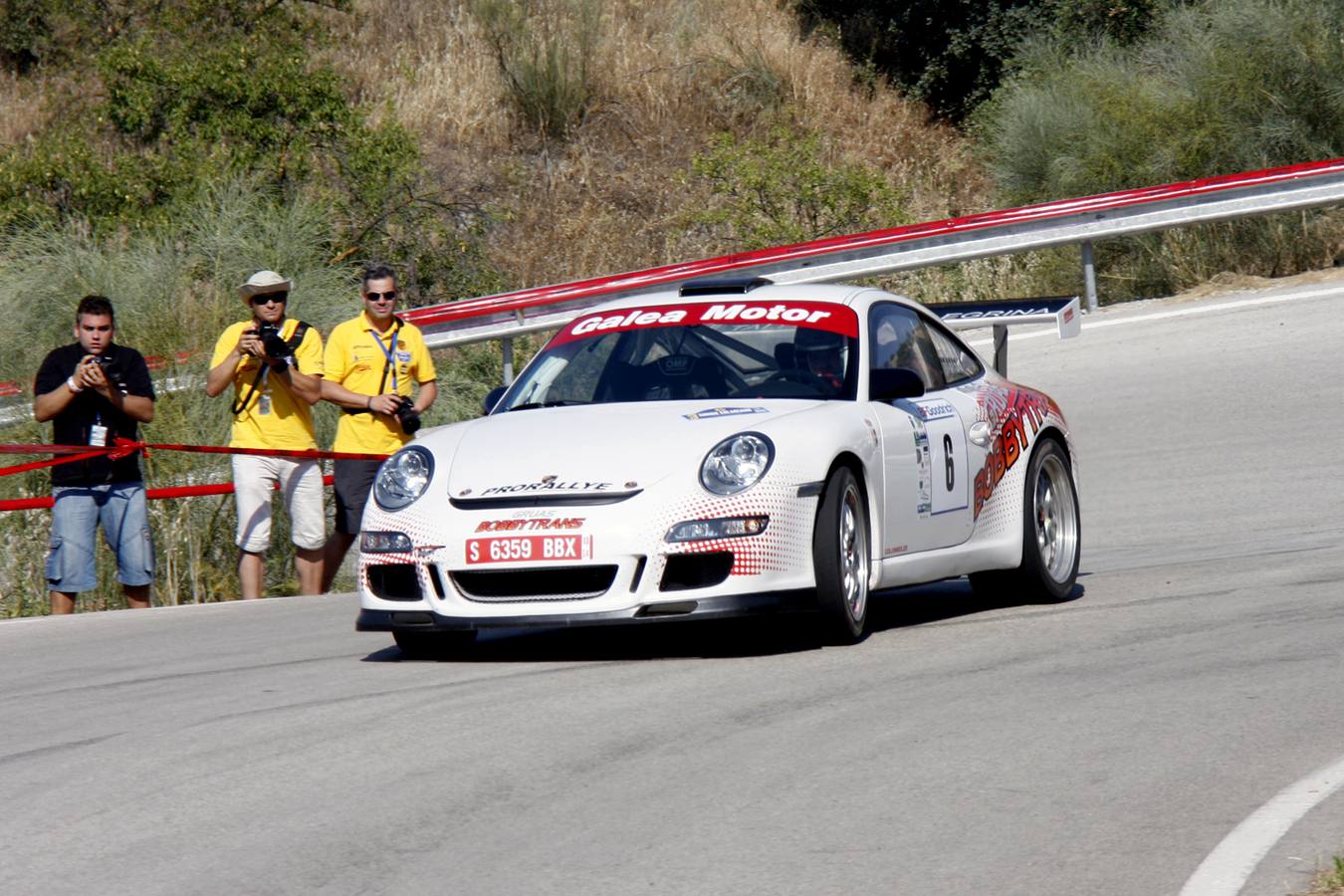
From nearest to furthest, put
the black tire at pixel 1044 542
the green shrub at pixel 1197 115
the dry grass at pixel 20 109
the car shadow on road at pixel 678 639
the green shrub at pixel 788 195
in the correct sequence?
the car shadow on road at pixel 678 639, the black tire at pixel 1044 542, the green shrub at pixel 1197 115, the green shrub at pixel 788 195, the dry grass at pixel 20 109

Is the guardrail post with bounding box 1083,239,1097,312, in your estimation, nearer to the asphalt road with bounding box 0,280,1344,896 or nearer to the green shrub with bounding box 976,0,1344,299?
the green shrub with bounding box 976,0,1344,299

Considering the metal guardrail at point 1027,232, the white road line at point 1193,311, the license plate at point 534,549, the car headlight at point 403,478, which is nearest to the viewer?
the license plate at point 534,549

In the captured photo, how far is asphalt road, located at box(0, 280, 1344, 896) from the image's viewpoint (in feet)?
15.9

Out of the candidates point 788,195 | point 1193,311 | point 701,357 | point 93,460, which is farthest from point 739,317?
point 788,195

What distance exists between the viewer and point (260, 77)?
21875 mm

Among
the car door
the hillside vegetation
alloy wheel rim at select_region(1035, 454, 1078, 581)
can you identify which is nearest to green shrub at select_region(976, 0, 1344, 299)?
the hillside vegetation

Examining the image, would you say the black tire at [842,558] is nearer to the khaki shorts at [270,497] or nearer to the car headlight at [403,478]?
the car headlight at [403,478]

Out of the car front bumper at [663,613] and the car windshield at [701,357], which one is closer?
the car front bumper at [663,613]

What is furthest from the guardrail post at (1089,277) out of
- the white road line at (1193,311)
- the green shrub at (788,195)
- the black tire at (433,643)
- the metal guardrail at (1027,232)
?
the black tire at (433,643)

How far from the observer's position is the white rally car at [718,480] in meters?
7.40

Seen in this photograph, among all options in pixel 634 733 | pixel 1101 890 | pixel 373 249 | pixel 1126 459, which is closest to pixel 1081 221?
pixel 1126 459

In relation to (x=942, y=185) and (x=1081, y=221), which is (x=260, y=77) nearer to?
(x=1081, y=221)

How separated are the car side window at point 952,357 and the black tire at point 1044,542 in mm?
496

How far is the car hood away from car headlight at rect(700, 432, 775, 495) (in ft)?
0.16
